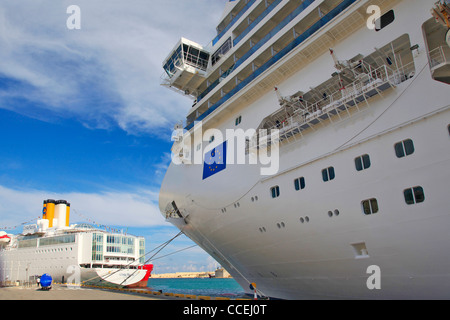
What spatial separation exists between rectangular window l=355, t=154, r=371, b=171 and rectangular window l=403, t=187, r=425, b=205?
128cm

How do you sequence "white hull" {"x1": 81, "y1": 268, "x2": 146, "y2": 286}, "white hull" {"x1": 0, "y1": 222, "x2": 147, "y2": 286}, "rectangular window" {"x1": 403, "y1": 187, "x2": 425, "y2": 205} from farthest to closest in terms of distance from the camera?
"white hull" {"x1": 0, "y1": 222, "x2": 147, "y2": 286}
"white hull" {"x1": 81, "y1": 268, "x2": 146, "y2": 286}
"rectangular window" {"x1": 403, "y1": 187, "x2": 425, "y2": 205}

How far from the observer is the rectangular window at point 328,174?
1074cm

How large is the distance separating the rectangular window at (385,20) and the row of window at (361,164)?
4.03 meters

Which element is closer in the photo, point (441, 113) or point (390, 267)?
point (441, 113)

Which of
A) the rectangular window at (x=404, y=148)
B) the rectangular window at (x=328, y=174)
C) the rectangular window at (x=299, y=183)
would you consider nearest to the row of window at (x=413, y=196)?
the rectangular window at (x=404, y=148)

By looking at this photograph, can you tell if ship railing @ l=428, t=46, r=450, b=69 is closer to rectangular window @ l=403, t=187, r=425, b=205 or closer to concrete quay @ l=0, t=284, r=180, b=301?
rectangular window @ l=403, t=187, r=425, b=205

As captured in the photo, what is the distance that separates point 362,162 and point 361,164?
0.07 meters

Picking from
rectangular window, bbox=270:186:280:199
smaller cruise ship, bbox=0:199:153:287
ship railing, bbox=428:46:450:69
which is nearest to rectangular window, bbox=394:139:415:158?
ship railing, bbox=428:46:450:69

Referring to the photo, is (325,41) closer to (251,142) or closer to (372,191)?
(251,142)

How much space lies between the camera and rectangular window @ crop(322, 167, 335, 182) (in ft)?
35.2

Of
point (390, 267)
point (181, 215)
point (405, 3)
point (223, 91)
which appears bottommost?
point (390, 267)

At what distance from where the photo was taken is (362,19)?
36.6ft

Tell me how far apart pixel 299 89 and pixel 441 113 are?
5.51 m
